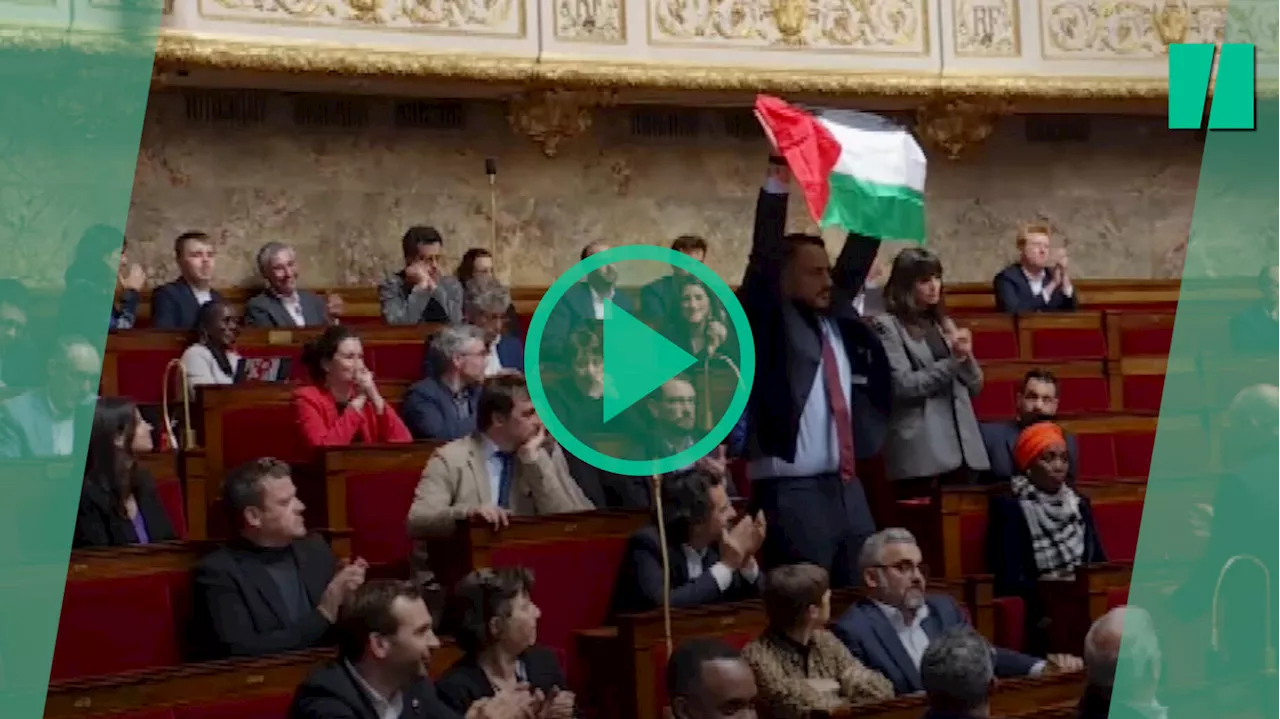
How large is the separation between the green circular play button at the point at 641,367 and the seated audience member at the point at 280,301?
0.43 meters

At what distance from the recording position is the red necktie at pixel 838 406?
220 cm

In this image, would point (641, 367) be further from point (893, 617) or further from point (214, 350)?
point (893, 617)

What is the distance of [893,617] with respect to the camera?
6.91ft

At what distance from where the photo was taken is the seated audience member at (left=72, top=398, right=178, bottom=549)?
214 centimetres

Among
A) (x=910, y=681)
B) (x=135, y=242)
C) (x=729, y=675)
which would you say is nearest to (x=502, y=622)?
(x=729, y=675)

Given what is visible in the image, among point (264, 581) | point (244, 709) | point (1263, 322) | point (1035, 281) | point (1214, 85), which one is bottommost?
point (244, 709)

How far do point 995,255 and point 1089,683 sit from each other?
2.92 meters

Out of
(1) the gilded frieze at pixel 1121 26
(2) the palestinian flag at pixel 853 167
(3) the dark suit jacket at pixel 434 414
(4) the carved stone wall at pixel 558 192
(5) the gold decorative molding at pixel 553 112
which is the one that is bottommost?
(3) the dark suit jacket at pixel 434 414

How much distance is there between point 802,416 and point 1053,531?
17.5 inches

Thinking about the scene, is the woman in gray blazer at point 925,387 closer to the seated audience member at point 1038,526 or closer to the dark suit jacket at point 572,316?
the seated audience member at point 1038,526

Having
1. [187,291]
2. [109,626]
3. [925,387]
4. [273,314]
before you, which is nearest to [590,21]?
[273,314]

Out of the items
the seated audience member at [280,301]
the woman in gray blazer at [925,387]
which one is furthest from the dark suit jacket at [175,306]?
the woman in gray blazer at [925,387]

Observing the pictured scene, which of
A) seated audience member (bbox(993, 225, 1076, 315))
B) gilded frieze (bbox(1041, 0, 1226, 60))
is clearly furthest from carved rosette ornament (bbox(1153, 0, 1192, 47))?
seated audience member (bbox(993, 225, 1076, 315))

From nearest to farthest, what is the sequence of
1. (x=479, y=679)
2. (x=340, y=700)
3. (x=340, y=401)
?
(x=340, y=700) < (x=479, y=679) < (x=340, y=401)
